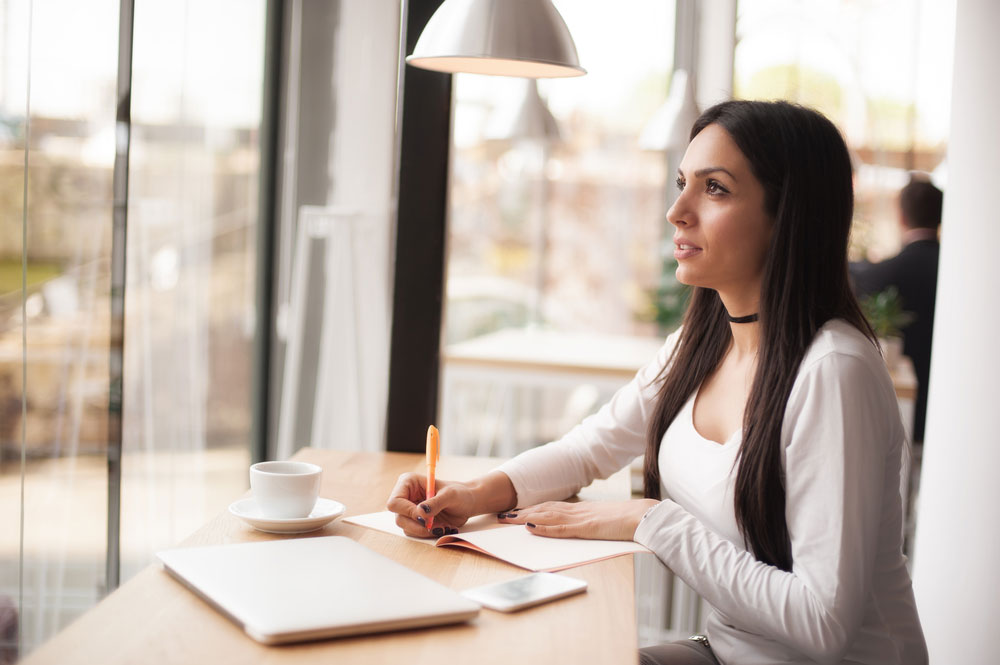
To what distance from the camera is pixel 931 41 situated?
4.84m

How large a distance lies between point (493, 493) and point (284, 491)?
14.0 inches

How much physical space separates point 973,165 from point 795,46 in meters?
3.42

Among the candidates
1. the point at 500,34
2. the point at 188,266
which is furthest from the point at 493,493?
the point at 188,266

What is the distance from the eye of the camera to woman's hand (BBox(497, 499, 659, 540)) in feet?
4.60

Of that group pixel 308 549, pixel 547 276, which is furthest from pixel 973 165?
pixel 547 276

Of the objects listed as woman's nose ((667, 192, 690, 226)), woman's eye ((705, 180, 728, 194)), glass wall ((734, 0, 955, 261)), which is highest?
glass wall ((734, 0, 955, 261))

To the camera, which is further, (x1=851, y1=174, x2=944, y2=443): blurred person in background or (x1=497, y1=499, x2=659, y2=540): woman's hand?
(x1=851, y1=174, x2=944, y2=443): blurred person in background

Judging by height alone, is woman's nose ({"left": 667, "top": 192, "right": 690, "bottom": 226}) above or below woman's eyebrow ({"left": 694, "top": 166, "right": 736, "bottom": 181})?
below

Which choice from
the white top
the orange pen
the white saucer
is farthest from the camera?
the orange pen

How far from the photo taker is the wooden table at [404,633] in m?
0.94

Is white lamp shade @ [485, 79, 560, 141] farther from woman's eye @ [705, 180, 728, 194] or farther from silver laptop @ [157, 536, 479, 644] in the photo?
silver laptop @ [157, 536, 479, 644]

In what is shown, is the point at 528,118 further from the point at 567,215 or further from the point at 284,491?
the point at 284,491

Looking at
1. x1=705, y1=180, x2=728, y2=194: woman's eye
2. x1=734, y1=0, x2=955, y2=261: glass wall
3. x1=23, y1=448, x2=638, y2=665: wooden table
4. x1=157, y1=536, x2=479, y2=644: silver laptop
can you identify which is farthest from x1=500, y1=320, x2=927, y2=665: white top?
x1=734, y1=0, x2=955, y2=261: glass wall

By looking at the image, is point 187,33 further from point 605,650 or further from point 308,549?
point 605,650
